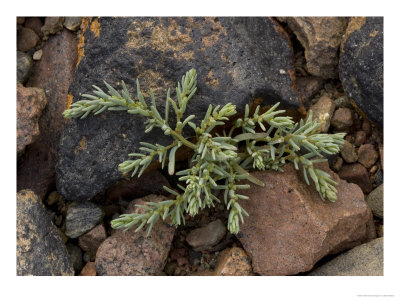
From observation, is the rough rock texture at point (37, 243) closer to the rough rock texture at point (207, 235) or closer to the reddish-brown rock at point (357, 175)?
the rough rock texture at point (207, 235)

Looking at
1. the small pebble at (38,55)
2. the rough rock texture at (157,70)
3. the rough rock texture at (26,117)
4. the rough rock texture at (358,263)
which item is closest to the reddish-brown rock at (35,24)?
the small pebble at (38,55)

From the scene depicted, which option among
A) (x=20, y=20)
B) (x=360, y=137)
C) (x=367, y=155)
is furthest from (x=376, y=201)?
(x=20, y=20)

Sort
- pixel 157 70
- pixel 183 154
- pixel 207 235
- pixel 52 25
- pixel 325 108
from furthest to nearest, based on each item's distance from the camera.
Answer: pixel 52 25 → pixel 325 108 → pixel 207 235 → pixel 183 154 → pixel 157 70

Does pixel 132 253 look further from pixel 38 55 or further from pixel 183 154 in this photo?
pixel 38 55

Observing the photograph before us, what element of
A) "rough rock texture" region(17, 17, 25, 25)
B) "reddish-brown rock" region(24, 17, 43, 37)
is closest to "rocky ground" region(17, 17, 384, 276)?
"reddish-brown rock" region(24, 17, 43, 37)

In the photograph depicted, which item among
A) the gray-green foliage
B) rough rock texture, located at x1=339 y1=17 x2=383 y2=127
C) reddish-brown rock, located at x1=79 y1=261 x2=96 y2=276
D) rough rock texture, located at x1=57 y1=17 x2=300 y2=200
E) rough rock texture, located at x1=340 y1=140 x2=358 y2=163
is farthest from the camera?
rough rock texture, located at x1=340 y1=140 x2=358 y2=163

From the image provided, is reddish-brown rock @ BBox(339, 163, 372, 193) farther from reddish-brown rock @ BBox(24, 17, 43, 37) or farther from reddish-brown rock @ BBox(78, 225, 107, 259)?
reddish-brown rock @ BBox(24, 17, 43, 37)

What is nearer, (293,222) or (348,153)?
(293,222)
